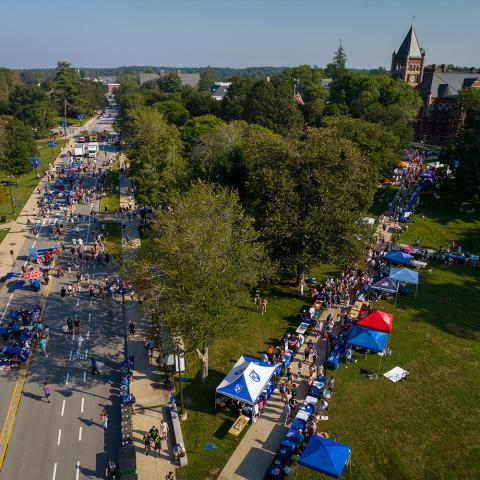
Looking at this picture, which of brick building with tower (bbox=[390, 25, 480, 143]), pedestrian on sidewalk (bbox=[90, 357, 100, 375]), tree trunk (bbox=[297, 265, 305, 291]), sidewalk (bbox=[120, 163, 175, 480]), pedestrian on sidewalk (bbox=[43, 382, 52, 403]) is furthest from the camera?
brick building with tower (bbox=[390, 25, 480, 143])

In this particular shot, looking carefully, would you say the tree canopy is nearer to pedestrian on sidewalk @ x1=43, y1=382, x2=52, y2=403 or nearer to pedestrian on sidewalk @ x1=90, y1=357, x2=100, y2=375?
pedestrian on sidewalk @ x1=90, y1=357, x2=100, y2=375

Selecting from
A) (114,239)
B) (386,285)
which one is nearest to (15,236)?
(114,239)

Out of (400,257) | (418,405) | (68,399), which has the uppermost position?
(400,257)

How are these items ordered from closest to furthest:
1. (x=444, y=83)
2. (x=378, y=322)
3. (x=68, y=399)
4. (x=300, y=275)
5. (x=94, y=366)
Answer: (x=68, y=399) < (x=94, y=366) < (x=378, y=322) < (x=300, y=275) < (x=444, y=83)

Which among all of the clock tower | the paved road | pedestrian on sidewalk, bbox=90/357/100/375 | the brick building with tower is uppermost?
the clock tower

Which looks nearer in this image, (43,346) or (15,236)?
(43,346)

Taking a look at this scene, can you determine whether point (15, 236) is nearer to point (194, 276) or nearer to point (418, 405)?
point (194, 276)

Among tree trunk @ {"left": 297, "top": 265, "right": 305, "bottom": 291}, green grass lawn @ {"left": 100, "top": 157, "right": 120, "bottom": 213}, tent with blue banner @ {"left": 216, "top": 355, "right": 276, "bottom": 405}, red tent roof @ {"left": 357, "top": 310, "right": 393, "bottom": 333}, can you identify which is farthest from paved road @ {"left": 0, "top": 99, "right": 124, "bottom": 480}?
green grass lawn @ {"left": 100, "top": 157, "right": 120, "bottom": 213}
